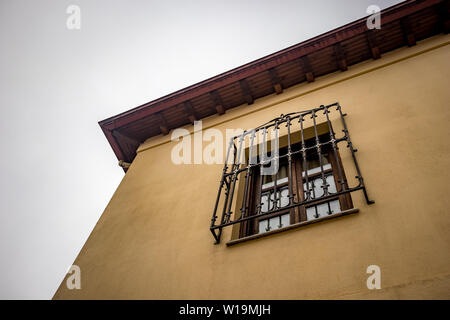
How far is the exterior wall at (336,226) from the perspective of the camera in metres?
3.00

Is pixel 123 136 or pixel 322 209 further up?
pixel 123 136

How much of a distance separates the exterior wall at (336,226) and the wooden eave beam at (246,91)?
2.21ft

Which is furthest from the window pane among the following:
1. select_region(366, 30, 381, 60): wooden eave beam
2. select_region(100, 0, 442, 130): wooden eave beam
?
select_region(366, 30, 381, 60): wooden eave beam

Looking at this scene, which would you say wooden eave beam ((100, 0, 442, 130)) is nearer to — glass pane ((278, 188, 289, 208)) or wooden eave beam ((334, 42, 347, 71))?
wooden eave beam ((334, 42, 347, 71))

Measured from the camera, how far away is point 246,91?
7.07m

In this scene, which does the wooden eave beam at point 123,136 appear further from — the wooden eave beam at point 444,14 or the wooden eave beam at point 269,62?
the wooden eave beam at point 444,14

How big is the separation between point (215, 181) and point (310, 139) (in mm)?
1701

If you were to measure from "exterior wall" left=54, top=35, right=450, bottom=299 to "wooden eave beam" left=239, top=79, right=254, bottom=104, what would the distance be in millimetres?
675

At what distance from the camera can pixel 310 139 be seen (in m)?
5.54

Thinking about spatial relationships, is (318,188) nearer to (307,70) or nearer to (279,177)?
(279,177)

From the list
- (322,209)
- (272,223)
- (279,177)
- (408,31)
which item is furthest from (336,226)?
(408,31)

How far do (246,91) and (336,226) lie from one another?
4.21 m
